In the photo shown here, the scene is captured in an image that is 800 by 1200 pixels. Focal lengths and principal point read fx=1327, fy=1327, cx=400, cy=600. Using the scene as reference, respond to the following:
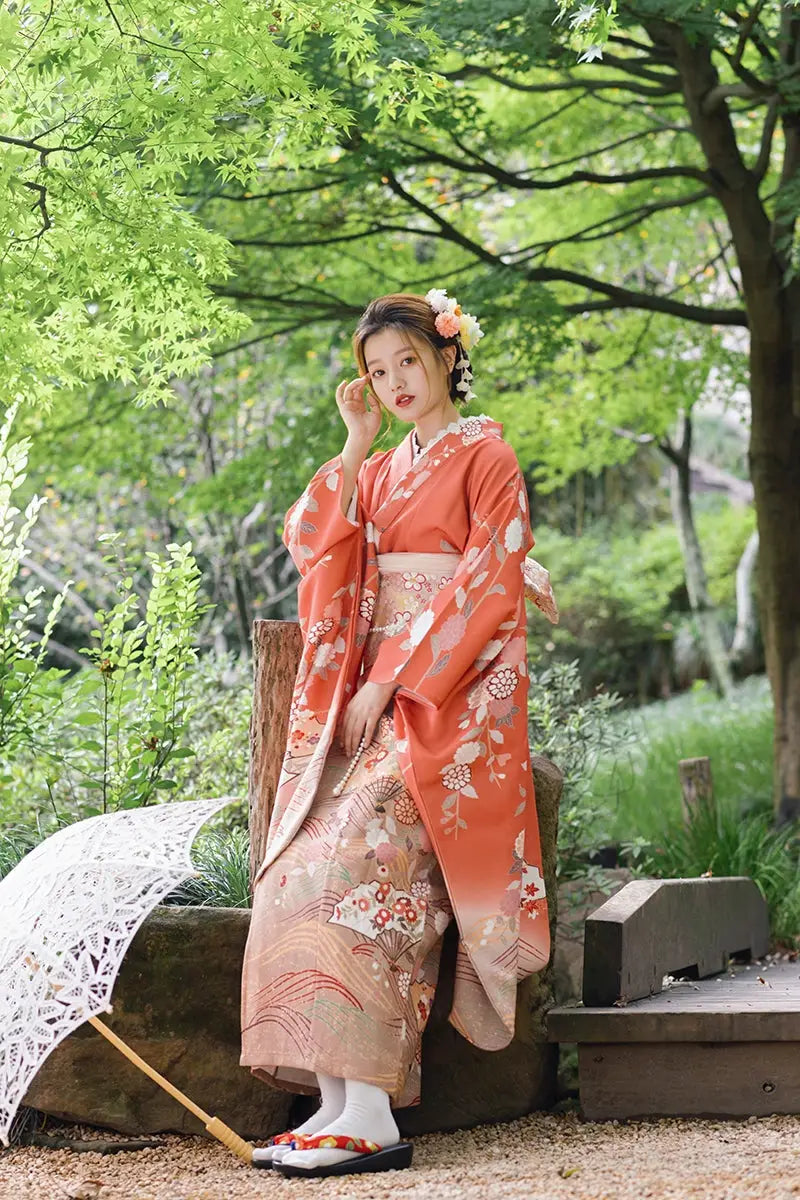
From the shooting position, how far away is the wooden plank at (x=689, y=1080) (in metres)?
3.09

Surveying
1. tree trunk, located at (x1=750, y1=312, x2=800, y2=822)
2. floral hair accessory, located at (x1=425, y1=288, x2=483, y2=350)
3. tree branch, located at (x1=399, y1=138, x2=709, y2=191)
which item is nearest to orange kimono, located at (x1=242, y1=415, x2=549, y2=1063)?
floral hair accessory, located at (x1=425, y1=288, x2=483, y2=350)

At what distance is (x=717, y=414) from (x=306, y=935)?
14.3 metres

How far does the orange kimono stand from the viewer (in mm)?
2930

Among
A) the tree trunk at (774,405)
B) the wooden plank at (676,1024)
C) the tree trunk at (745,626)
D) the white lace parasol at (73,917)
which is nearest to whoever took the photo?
the white lace parasol at (73,917)

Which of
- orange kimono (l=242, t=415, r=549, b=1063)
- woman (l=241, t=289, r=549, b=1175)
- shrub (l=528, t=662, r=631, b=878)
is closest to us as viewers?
woman (l=241, t=289, r=549, b=1175)

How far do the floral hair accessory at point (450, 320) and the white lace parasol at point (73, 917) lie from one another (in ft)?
4.01

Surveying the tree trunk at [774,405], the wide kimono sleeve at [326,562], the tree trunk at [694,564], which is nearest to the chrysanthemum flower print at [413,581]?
the wide kimono sleeve at [326,562]

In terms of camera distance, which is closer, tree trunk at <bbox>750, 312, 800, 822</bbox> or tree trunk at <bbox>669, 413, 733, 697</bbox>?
tree trunk at <bbox>750, 312, 800, 822</bbox>

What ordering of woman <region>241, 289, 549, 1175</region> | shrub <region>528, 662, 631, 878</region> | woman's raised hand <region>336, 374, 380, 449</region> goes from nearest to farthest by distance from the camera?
woman <region>241, 289, 549, 1175</region>, woman's raised hand <region>336, 374, 380, 449</region>, shrub <region>528, 662, 631, 878</region>

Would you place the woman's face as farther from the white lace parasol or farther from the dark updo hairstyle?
the white lace parasol

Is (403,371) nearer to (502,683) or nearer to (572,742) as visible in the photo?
(502,683)

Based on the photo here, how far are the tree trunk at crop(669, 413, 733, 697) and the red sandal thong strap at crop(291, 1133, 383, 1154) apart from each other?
7.89 meters

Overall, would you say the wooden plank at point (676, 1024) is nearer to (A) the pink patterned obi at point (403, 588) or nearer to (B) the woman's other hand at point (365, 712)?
(B) the woman's other hand at point (365, 712)

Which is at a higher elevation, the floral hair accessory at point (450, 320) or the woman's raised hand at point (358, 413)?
the floral hair accessory at point (450, 320)
